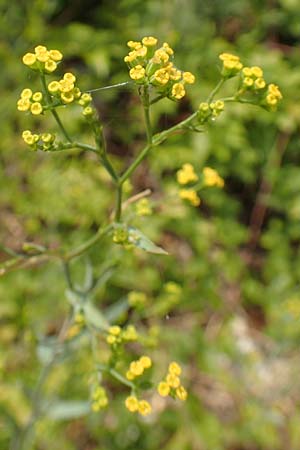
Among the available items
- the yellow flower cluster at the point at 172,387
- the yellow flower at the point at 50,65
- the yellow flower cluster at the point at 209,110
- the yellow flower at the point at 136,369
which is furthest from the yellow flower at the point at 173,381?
the yellow flower at the point at 50,65

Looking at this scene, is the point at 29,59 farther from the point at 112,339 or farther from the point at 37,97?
Result: the point at 112,339

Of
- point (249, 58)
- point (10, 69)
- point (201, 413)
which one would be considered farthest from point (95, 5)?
point (201, 413)

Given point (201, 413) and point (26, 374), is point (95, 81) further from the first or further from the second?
point (201, 413)

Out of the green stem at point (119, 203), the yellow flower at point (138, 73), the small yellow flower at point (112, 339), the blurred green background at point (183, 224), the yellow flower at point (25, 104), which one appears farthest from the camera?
the blurred green background at point (183, 224)

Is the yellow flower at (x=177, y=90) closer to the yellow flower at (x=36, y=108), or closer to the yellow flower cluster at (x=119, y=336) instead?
the yellow flower at (x=36, y=108)

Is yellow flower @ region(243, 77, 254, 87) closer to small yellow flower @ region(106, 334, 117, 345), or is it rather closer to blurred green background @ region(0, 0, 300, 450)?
small yellow flower @ region(106, 334, 117, 345)

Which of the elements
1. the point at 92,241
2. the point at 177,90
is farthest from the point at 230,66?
the point at 92,241
